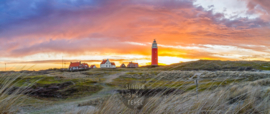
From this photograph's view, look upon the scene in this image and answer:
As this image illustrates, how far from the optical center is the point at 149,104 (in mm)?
2316

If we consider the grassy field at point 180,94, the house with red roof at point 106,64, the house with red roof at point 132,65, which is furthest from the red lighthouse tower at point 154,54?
the grassy field at point 180,94

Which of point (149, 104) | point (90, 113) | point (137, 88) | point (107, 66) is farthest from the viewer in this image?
point (107, 66)

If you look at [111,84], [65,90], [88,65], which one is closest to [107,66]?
[88,65]

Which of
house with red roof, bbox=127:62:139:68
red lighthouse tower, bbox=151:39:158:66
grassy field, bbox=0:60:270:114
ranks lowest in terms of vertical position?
house with red roof, bbox=127:62:139:68

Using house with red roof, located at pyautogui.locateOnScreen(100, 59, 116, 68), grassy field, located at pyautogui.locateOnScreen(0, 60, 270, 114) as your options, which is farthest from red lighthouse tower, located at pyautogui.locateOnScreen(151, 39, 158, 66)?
grassy field, located at pyautogui.locateOnScreen(0, 60, 270, 114)

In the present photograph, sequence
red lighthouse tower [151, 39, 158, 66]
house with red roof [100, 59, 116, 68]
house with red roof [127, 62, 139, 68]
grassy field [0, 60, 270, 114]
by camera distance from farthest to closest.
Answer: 1. red lighthouse tower [151, 39, 158, 66]
2. house with red roof [127, 62, 139, 68]
3. house with red roof [100, 59, 116, 68]
4. grassy field [0, 60, 270, 114]

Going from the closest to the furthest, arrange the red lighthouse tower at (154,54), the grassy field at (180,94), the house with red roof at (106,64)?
the grassy field at (180,94) < the house with red roof at (106,64) < the red lighthouse tower at (154,54)

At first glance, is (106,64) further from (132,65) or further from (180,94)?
(180,94)

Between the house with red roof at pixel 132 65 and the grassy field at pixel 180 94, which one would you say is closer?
the grassy field at pixel 180 94

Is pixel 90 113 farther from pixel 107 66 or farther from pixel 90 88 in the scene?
pixel 107 66

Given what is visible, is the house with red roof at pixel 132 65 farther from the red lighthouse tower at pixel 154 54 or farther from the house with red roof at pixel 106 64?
the house with red roof at pixel 106 64

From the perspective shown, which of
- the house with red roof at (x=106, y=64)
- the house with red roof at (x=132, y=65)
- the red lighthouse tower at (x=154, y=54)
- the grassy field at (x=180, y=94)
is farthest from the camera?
the red lighthouse tower at (x=154, y=54)

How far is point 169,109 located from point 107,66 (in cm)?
5731

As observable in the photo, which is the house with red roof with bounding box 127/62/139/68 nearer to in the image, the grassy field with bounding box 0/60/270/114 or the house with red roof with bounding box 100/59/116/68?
the house with red roof with bounding box 100/59/116/68
